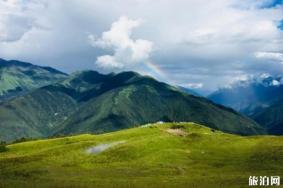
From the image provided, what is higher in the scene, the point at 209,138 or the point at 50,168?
the point at 209,138

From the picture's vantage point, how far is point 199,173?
127 m

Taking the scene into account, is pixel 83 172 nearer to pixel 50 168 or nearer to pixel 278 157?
pixel 50 168

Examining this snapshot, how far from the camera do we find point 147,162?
5723 inches

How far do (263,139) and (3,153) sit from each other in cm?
9506

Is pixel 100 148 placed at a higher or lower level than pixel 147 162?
higher

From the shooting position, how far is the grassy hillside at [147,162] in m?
114

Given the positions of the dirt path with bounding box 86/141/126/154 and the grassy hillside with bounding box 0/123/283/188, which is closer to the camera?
the grassy hillside with bounding box 0/123/283/188

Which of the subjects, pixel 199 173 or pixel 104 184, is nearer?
pixel 104 184

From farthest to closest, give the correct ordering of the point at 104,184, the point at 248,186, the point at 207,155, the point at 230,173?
the point at 207,155
the point at 230,173
the point at 104,184
the point at 248,186

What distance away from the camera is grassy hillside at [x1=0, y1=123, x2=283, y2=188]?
114 m

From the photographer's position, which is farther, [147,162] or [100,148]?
[100,148]

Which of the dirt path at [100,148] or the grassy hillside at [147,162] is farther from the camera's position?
the dirt path at [100,148]

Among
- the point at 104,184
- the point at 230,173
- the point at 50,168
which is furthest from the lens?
the point at 50,168

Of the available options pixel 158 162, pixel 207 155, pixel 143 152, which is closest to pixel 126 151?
pixel 143 152
